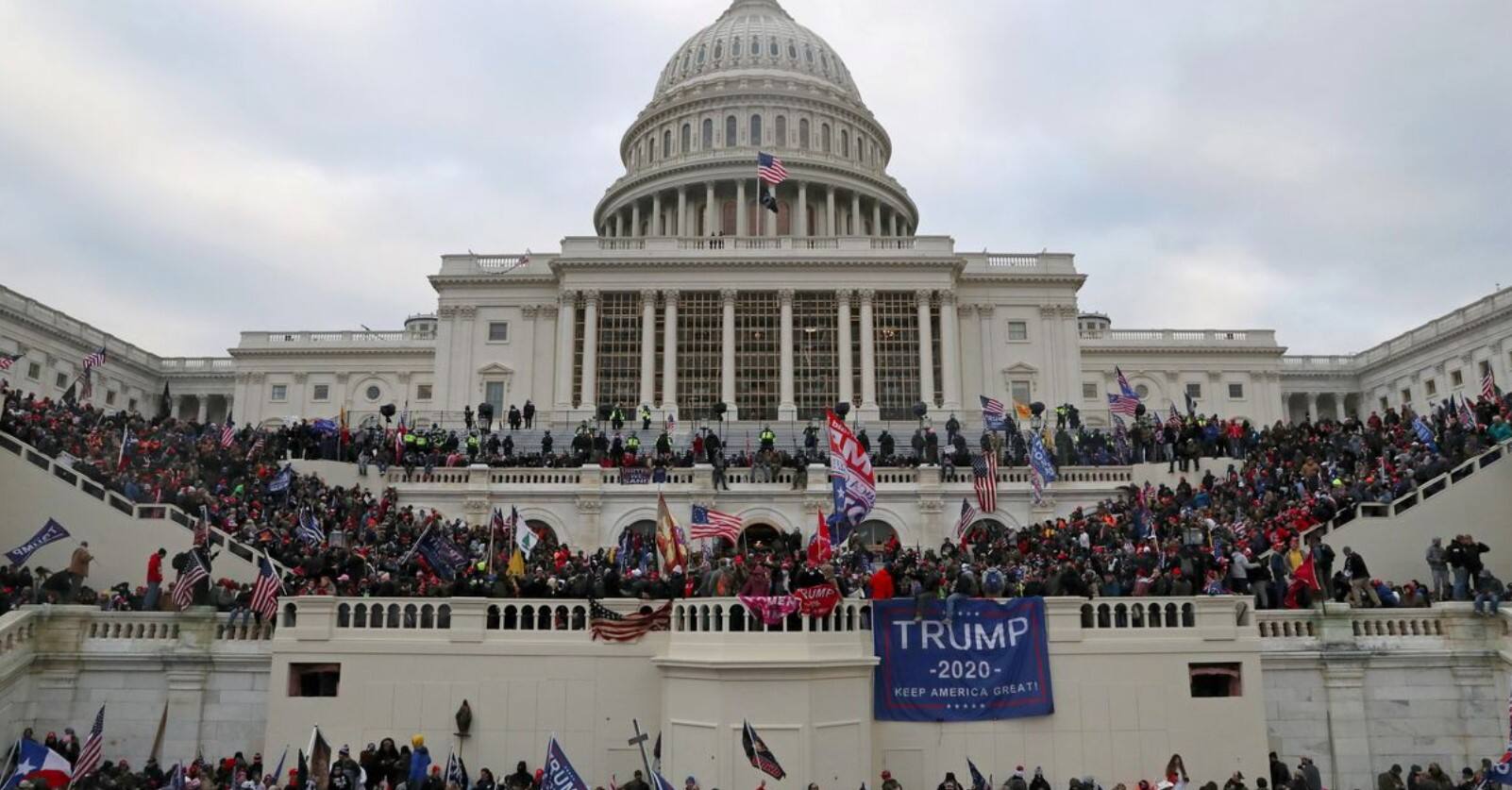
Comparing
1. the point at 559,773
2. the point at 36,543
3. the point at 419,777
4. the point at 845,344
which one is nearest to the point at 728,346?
the point at 845,344

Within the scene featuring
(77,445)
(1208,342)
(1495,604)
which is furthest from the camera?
(1208,342)

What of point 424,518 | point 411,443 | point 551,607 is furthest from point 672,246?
point 551,607

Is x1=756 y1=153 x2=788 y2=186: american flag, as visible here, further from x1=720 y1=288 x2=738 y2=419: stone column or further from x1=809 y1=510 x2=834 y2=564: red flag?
x1=809 y1=510 x2=834 y2=564: red flag

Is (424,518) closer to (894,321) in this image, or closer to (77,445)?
(77,445)

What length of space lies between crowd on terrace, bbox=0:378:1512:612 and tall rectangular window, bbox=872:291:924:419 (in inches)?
839

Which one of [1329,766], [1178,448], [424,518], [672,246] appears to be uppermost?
[672,246]

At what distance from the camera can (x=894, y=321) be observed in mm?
64625

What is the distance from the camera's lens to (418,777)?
706 inches

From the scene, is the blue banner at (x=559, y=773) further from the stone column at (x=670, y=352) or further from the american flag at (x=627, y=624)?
the stone column at (x=670, y=352)

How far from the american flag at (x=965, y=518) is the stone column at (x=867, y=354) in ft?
80.8

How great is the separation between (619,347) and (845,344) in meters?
13.3

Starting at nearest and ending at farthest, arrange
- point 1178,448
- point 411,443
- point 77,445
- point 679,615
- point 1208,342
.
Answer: point 679,615, point 77,445, point 1178,448, point 411,443, point 1208,342

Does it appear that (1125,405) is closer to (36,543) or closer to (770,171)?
(770,171)

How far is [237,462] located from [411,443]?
6.48 m
